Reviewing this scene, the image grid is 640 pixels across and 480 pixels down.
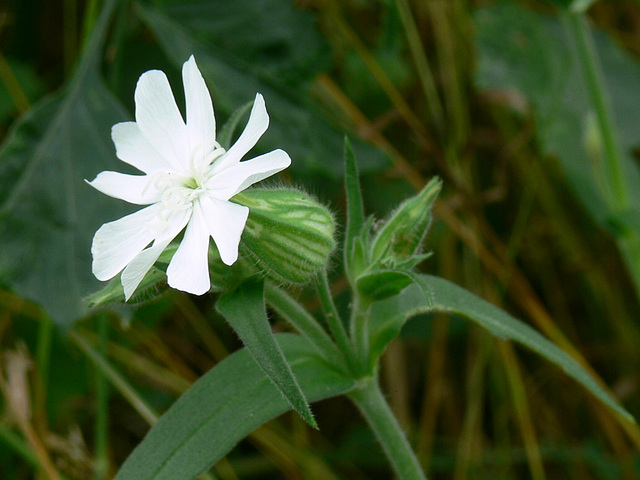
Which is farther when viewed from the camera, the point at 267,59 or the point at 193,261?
the point at 267,59

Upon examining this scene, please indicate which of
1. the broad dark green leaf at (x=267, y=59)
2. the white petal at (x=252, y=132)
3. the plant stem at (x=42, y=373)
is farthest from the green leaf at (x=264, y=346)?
the plant stem at (x=42, y=373)

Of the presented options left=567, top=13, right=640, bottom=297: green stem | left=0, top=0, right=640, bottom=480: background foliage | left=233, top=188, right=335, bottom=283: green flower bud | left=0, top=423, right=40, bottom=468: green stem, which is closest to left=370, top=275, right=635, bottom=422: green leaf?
left=233, top=188, right=335, bottom=283: green flower bud

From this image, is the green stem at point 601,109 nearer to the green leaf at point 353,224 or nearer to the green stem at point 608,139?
the green stem at point 608,139

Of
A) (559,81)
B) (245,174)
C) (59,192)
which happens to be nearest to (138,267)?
(245,174)

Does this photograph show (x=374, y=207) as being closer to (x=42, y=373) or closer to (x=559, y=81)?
(x=559, y=81)

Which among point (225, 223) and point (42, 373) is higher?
point (225, 223)

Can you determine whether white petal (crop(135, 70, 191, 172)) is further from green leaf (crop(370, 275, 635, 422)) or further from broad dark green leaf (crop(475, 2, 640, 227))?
broad dark green leaf (crop(475, 2, 640, 227))

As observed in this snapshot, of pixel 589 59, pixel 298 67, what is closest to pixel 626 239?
pixel 589 59
